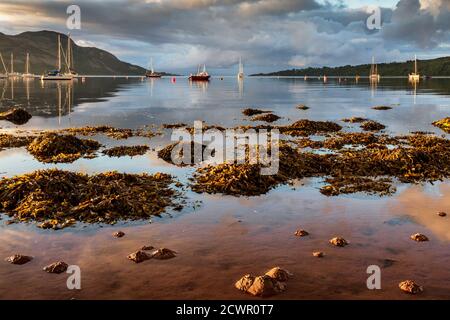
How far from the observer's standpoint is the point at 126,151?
28641mm

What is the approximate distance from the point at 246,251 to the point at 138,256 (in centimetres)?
326

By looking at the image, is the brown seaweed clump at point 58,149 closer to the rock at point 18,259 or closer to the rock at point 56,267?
the rock at point 18,259

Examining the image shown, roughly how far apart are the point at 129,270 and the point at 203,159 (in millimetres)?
15145

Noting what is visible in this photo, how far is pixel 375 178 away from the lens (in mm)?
21531

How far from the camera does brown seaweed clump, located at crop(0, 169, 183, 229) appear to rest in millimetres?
15484

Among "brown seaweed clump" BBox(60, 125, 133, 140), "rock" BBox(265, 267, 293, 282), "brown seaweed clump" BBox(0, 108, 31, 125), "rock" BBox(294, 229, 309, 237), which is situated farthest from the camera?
"brown seaweed clump" BBox(0, 108, 31, 125)

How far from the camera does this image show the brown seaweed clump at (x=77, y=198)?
15.5m

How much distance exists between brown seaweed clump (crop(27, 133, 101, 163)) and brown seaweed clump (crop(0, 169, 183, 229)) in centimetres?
788

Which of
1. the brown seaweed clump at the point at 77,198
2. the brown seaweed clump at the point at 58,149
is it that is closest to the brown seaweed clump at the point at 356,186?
the brown seaweed clump at the point at 77,198

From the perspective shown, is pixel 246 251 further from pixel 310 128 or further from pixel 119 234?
pixel 310 128

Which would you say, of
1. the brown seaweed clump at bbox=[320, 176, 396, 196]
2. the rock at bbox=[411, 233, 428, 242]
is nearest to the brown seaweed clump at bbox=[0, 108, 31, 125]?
the brown seaweed clump at bbox=[320, 176, 396, 196]

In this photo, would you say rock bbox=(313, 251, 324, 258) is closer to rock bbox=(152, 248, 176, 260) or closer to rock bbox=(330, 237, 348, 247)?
Answer: rock bbox=(330, 237, 348, 247)

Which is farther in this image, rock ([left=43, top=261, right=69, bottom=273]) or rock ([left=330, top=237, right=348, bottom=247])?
rock ([left=330, top=237, right=348, bottom=247])
